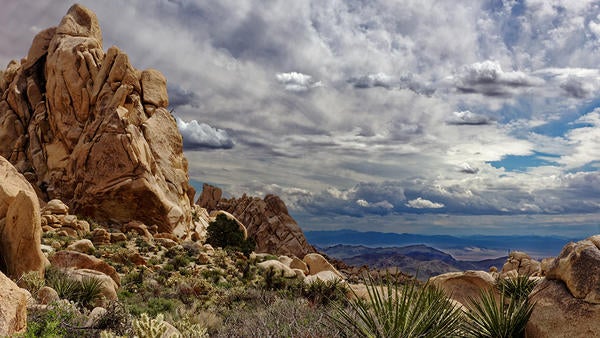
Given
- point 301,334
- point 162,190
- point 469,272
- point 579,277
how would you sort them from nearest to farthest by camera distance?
point 301,334 → point 579,277 → point 469,272 → point 162,190

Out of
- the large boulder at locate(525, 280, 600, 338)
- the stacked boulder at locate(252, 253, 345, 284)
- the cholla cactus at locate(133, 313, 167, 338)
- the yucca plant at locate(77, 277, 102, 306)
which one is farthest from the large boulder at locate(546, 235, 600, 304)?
the stacked boulder at locate(252, 253, 345, 284)

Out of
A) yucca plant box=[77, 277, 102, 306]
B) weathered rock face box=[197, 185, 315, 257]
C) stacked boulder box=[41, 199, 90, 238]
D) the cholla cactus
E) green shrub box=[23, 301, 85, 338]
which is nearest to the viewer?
the cholla cactus

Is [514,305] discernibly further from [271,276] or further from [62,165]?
[62,165]

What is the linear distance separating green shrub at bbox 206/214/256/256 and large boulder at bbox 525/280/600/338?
32410mm

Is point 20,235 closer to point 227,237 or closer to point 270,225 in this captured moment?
point 227,237

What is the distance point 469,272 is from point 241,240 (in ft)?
80.6

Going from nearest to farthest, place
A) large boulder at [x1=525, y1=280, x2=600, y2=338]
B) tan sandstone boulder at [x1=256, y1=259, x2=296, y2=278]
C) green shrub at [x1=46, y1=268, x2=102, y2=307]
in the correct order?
1. large boulder at [x1=525, y1=280, x2=600, y2=338]
2. green shrub at [x1=46, y1=268, x2=102, y2=307]
3. tan sandstone boulder at [x1=256, y1=259, x2=296, y2=278]

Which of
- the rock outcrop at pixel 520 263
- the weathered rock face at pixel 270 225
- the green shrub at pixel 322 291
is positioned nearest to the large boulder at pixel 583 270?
the green shrub at pixel 322 291

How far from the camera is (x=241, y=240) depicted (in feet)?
135

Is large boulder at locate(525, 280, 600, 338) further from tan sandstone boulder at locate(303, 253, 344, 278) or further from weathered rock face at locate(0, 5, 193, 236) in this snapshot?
weathered rock face at locate(0, 5, 193, 236)

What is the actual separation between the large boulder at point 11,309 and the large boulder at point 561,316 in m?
9.45

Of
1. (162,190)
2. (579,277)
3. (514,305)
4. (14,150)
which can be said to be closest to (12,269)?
(514,305)

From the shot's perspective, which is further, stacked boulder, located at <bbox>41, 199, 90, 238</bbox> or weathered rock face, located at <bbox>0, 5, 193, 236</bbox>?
weathered rock face, located at <bbox>0, 5, 193, 236</bbox>

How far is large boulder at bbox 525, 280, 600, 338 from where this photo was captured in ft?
25.4
